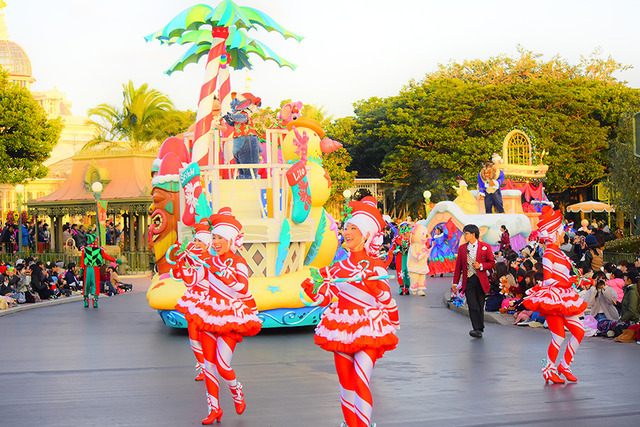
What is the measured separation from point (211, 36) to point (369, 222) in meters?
9.76

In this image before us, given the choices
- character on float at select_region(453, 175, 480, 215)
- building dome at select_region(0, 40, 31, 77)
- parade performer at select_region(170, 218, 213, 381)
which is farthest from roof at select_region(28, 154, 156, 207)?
building dome at select_region(0, 40, 31, 77)

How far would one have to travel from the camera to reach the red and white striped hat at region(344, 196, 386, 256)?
655 cm

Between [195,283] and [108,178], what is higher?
[108,178]

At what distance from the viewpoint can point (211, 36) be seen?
15336 mm

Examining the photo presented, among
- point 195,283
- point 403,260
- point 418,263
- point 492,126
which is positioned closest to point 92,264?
point 403,260

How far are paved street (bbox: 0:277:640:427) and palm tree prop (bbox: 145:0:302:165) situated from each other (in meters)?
4.06

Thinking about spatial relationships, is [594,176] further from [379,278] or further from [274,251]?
[379,278]

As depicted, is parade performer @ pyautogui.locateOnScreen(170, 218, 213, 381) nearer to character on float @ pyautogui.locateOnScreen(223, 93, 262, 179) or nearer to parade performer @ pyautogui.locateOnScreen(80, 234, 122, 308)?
character on float @ pyautogui.locateOnScreen(223, 93, 262, 179)

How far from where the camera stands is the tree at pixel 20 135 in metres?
35.0

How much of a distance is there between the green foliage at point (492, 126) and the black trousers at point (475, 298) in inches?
1244

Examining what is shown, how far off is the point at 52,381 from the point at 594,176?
39864mm

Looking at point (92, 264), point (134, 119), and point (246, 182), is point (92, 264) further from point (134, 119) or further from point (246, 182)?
point (134, 119)

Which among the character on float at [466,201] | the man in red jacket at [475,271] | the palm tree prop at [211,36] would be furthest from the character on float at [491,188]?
the man in red jacket at [475,271]

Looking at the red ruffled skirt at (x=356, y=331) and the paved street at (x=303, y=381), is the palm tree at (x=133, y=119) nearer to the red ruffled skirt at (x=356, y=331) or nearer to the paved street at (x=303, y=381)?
the paved street at (x=303, y=381)
